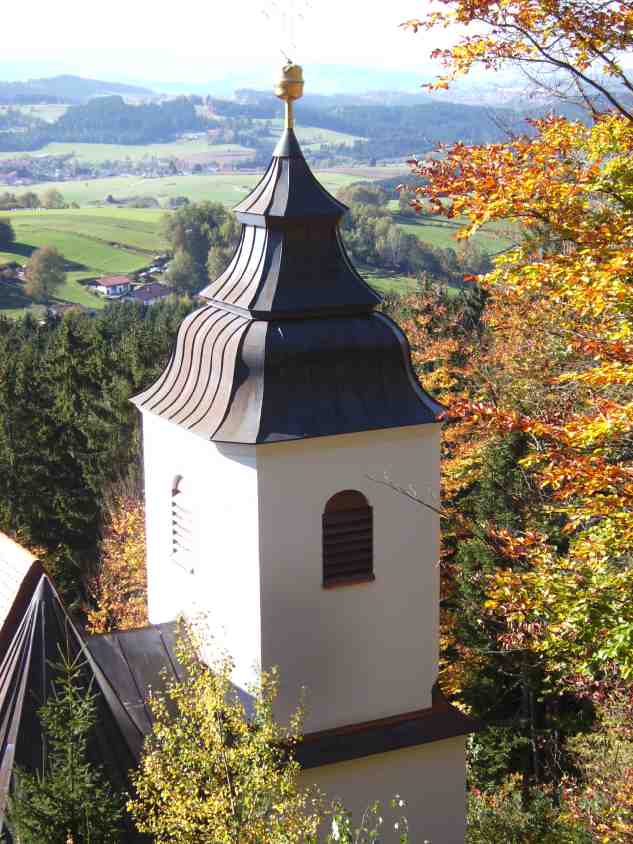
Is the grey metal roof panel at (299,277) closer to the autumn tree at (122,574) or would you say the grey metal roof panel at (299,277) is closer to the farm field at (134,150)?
the autumn tree at (122,574)

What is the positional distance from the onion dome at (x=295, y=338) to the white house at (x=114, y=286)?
6152cm

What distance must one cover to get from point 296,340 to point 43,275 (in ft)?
202

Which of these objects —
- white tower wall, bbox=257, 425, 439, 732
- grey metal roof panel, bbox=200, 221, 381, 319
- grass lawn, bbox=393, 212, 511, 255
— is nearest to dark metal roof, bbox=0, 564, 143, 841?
white tower wall, bbox=257, 425, 439, 732

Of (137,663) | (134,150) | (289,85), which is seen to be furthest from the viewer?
(134,150)

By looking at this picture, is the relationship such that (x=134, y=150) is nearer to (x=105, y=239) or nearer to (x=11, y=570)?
(x=105, y=239)

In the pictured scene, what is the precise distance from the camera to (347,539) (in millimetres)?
13875

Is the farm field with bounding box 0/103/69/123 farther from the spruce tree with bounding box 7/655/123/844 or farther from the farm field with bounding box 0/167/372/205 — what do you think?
the spruce tree with bounding box 7/655/123/844

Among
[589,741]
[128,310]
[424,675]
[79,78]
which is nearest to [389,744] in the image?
[424,675]

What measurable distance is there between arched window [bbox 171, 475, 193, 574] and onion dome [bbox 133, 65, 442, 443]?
1.30m

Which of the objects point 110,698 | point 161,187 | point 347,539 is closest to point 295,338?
point 347,539

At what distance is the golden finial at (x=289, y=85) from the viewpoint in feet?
45.2

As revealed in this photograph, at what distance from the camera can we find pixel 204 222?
253 ft

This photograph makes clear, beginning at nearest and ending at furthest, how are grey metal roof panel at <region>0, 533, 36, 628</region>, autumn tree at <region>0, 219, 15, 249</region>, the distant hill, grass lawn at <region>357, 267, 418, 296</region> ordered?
grey metal roof panel at <region>0, 533, 36, 628</region> < grass lawn at <region>357, 267, 418, 296</region> < autumn tree at <region>0, 219, 15, 249</region> < the distant hill

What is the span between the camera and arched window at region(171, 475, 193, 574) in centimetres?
1503
